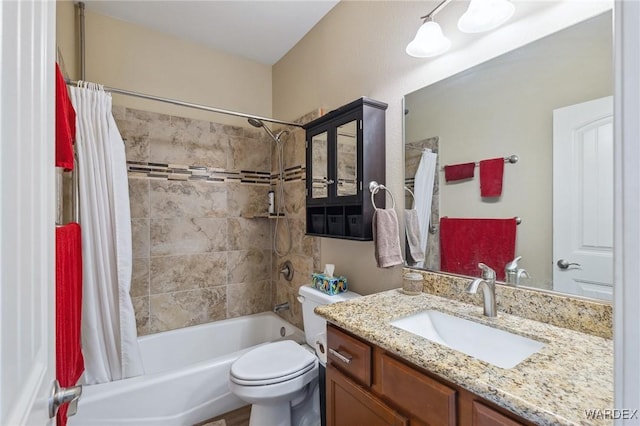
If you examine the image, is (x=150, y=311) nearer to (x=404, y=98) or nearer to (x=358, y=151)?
(x=358, y=151)

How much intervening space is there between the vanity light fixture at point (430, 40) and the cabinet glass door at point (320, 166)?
0.69 meters

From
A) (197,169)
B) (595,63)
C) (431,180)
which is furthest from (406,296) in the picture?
(197,169)

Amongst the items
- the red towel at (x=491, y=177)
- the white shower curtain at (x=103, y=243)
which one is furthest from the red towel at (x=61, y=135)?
the red towel at (x=491, y=177)

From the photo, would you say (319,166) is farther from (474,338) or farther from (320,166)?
(474,338)

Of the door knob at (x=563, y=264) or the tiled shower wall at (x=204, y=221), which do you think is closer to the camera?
the door knob at (x=563, y=264)

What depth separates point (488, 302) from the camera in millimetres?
1059

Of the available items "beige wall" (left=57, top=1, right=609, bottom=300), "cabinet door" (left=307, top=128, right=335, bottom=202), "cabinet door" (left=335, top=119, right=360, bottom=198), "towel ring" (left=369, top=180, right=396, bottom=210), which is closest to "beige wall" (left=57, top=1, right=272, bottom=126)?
"beige wall" (left=57, top=1, right=609, bottom=300)

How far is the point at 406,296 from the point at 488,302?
0.35 meters

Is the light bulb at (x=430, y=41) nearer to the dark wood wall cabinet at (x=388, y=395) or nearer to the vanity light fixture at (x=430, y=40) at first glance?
the vanity light fixture at (x=430, y=40)

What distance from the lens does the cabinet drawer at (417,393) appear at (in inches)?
28.2

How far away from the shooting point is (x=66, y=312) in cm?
97

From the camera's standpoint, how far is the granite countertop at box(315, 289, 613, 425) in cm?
57

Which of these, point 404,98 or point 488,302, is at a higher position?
point 404,98

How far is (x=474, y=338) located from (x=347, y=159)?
3.45 ft
